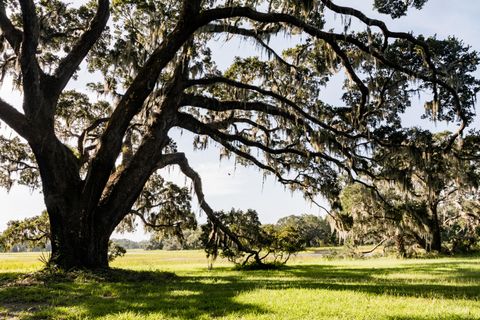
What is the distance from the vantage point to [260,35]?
12633 millimetres

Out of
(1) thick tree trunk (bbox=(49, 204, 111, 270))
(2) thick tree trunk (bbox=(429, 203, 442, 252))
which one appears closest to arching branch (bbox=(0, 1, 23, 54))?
(1) thick tree trunk (bbox=(49, 204, 111, 270))

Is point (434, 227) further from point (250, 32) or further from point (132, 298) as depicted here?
point (132, 298)

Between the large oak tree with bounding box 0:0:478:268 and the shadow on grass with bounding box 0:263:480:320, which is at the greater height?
the large oak tree with bounding box 0:0:478:268

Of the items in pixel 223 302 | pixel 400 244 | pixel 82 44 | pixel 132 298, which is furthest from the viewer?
pixel 400 244

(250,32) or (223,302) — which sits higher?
(250,32)

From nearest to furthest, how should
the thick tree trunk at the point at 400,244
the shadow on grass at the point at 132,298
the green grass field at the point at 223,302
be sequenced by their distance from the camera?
the green grass field at the point at 223,302 < the shadow on grass at the point at 132,298 < the thick tree trunk at the point at 400,244

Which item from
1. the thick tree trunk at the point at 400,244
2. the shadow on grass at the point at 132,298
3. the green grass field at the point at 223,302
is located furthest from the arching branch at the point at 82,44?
the thick tree trunk at the point at 400,244

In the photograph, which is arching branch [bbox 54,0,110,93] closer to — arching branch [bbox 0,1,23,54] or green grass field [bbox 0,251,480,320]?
arching branch [bbox 0,1,23,54]

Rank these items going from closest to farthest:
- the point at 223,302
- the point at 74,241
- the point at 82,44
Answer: the point at 223,302, the point at 74,241, the point at 82,44

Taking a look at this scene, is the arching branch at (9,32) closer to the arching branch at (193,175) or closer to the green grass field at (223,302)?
the arching branch at (193,175)

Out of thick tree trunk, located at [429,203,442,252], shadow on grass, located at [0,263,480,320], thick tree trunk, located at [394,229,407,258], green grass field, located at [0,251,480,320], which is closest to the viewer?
green grass field, located at [0,251,480,320]

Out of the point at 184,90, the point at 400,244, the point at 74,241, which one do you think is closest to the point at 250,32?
the point at 184,90

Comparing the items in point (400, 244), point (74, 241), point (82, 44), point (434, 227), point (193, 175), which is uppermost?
point (82, 44)

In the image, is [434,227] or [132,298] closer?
[132,298]
